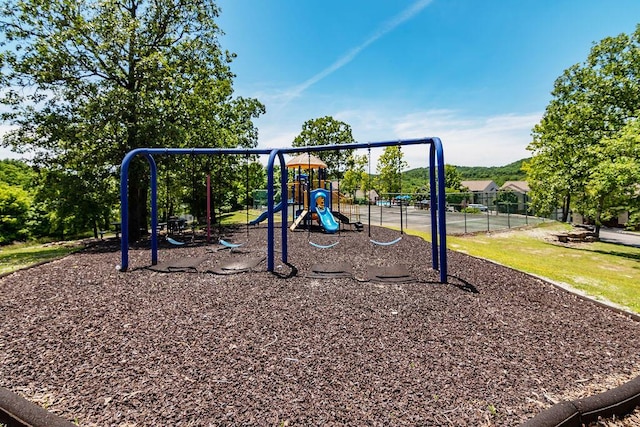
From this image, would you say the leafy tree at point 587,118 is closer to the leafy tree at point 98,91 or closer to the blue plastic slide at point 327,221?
the blue plastic slide at point 327,221

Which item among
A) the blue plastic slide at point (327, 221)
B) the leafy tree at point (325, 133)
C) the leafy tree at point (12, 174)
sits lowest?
the blue plastic slide at point (327, 221)

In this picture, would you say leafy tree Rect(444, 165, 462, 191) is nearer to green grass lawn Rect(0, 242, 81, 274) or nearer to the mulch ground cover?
the mulch ground cover

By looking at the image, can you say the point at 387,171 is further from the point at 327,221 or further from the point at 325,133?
the point at 327,221

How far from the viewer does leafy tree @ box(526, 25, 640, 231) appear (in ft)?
56.9

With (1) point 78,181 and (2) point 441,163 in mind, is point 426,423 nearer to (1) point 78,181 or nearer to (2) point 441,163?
(2) point 441,163

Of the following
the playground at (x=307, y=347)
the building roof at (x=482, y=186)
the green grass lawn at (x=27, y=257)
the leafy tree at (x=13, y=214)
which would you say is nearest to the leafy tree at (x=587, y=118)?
the playground at (x=307, y=347)

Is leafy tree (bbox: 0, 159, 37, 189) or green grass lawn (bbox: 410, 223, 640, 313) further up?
leafy tree (bbox: 0, 159, 37, 189)

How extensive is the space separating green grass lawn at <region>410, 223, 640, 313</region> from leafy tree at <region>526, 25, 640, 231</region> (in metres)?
3.02

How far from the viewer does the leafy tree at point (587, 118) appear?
17.3m

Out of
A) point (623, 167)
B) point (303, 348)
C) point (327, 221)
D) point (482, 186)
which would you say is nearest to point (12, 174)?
point (327, 221)

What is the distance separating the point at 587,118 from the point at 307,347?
23.3 m

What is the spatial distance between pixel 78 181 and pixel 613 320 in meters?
14.8

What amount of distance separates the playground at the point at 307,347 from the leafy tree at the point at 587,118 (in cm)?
1627

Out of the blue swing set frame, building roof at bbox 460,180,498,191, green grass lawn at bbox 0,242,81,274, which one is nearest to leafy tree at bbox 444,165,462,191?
building roof at bbox 460,180,498,191
